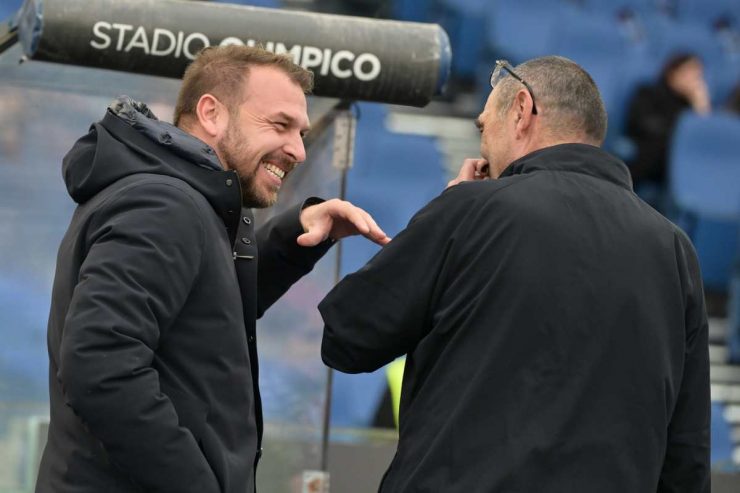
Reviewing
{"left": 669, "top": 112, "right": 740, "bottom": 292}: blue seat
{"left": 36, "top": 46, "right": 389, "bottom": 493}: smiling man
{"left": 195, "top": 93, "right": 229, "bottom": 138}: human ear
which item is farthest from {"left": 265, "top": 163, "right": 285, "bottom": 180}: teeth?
{"left": 669, "top": 112, "right": 740, "bottom": 292}: blue seat

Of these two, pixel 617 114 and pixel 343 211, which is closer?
pixel 343 211

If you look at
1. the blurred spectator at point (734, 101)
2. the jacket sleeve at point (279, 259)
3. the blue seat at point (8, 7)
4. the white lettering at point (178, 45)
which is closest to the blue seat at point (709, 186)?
the blurred spectator at point (734, 101)

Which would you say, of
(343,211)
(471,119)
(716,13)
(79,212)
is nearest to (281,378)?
(343,211)

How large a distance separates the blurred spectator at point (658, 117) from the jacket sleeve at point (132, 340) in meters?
6.21

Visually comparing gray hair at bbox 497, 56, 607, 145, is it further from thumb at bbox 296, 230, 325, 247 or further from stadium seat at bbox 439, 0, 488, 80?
stadium seat at bbox 439, 0, 488, 80

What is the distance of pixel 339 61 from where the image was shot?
3510mm

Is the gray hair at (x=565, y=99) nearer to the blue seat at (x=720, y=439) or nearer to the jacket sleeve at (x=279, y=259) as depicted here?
the jacket sleeve at (x=279, y=259)

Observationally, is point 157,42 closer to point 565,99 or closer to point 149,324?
point 565,99

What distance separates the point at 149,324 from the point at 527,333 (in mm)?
660

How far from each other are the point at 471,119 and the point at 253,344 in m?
6.28

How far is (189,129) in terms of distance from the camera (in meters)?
2.51

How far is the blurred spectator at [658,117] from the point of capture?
8070 millimetres

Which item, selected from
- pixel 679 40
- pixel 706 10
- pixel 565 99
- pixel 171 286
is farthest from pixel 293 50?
pixel 706 10

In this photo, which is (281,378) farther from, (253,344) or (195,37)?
(253,344)
